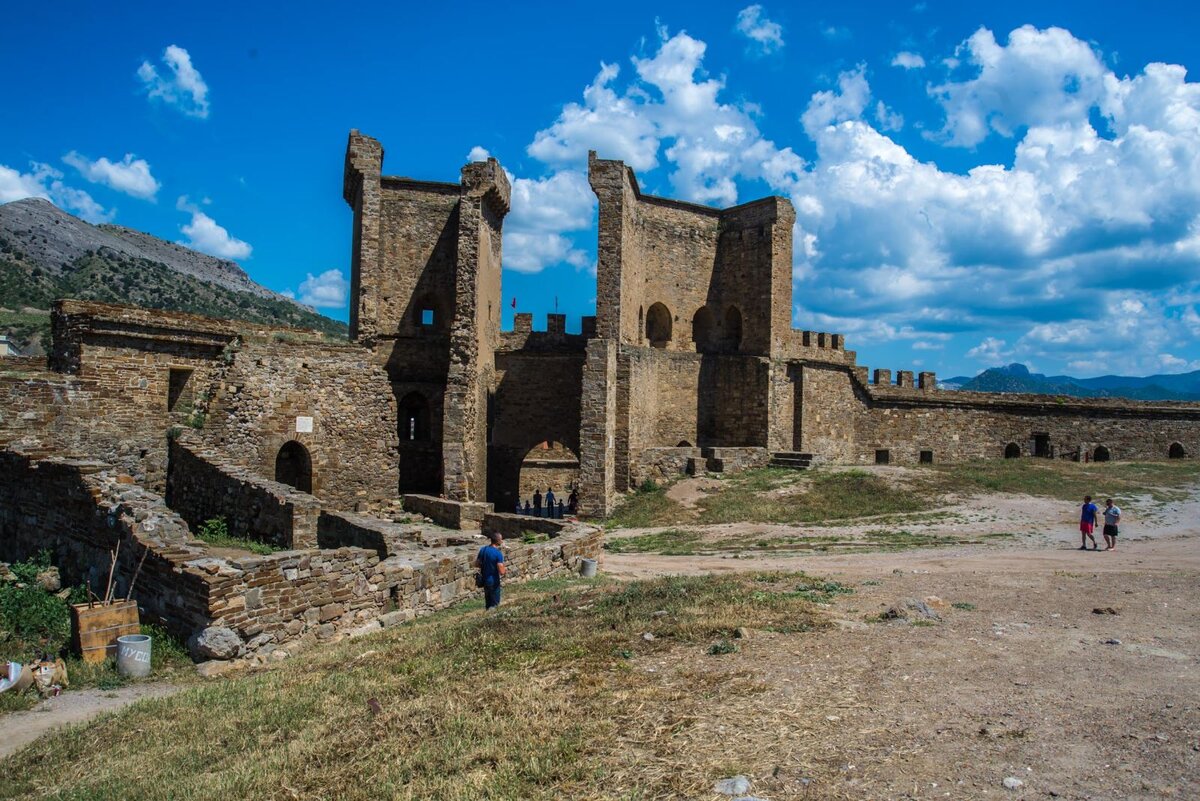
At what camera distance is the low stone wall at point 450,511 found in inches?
791

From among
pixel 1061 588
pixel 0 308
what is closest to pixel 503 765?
pixel 1061 588

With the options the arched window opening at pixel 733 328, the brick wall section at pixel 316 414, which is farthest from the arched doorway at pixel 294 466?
the arched window opening at pixel 733 328

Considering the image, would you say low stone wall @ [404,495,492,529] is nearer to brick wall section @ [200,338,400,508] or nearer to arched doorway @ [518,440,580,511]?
brick wall section @ [200,338,400,508]

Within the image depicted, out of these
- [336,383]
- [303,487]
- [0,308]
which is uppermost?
[0,308]

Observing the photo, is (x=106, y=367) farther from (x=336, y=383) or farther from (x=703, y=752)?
(x=703, y=752)

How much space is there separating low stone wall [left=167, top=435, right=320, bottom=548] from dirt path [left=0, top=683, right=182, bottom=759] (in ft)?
18.6

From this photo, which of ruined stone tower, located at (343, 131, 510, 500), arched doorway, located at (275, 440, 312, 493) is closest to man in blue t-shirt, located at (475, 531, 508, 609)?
arched doorway, located at (275, 440, 312, 493)

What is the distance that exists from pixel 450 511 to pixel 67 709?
12.9 meters

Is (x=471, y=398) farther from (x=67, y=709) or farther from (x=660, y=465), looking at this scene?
(x=67, y=709)

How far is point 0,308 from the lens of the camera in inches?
2144

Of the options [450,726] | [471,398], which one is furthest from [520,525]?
[450,726]

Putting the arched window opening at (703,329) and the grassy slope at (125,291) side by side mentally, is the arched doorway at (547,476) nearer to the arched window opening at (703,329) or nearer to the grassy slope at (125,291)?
the arched window opening at (703,329)

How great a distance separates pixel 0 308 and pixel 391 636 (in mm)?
59694

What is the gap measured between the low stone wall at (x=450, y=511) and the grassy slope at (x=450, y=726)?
1087 cm
